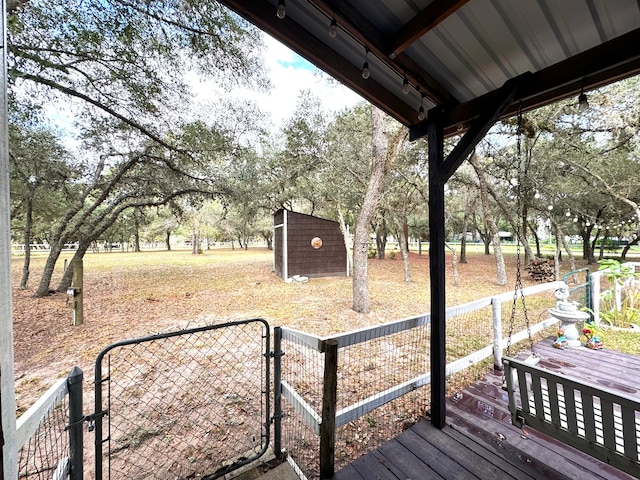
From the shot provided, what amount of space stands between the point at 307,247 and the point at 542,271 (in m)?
8.53

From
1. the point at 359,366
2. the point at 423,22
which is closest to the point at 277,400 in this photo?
the point at 359,366

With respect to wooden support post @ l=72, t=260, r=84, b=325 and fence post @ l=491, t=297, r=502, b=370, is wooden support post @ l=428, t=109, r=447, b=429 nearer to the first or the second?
fence post @ l=491, t=297, r=502, b=370

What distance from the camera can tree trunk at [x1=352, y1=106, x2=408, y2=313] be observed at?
5039 mm

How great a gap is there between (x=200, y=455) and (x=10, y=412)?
6.75 ft

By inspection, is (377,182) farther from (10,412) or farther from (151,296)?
(151,296)

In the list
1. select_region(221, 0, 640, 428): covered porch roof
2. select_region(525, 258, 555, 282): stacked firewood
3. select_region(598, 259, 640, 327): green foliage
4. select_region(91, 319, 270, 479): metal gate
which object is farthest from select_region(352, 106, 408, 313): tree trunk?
select_region(525, 258, 555, 282): stacked firewood

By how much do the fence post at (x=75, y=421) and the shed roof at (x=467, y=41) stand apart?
1.89 meters

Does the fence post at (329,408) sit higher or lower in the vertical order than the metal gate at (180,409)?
higher

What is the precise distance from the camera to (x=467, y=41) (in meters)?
1.57

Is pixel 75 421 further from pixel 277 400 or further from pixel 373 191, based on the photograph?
pixel 373 191

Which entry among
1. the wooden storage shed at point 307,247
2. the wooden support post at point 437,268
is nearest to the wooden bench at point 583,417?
the wooden support post at point 437,268

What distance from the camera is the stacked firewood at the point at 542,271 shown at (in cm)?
934

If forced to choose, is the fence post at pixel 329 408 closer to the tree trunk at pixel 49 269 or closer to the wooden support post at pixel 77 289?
the wooden support post at pixel 77 289

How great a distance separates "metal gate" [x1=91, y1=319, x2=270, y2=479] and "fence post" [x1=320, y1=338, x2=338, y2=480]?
0.47 metres
